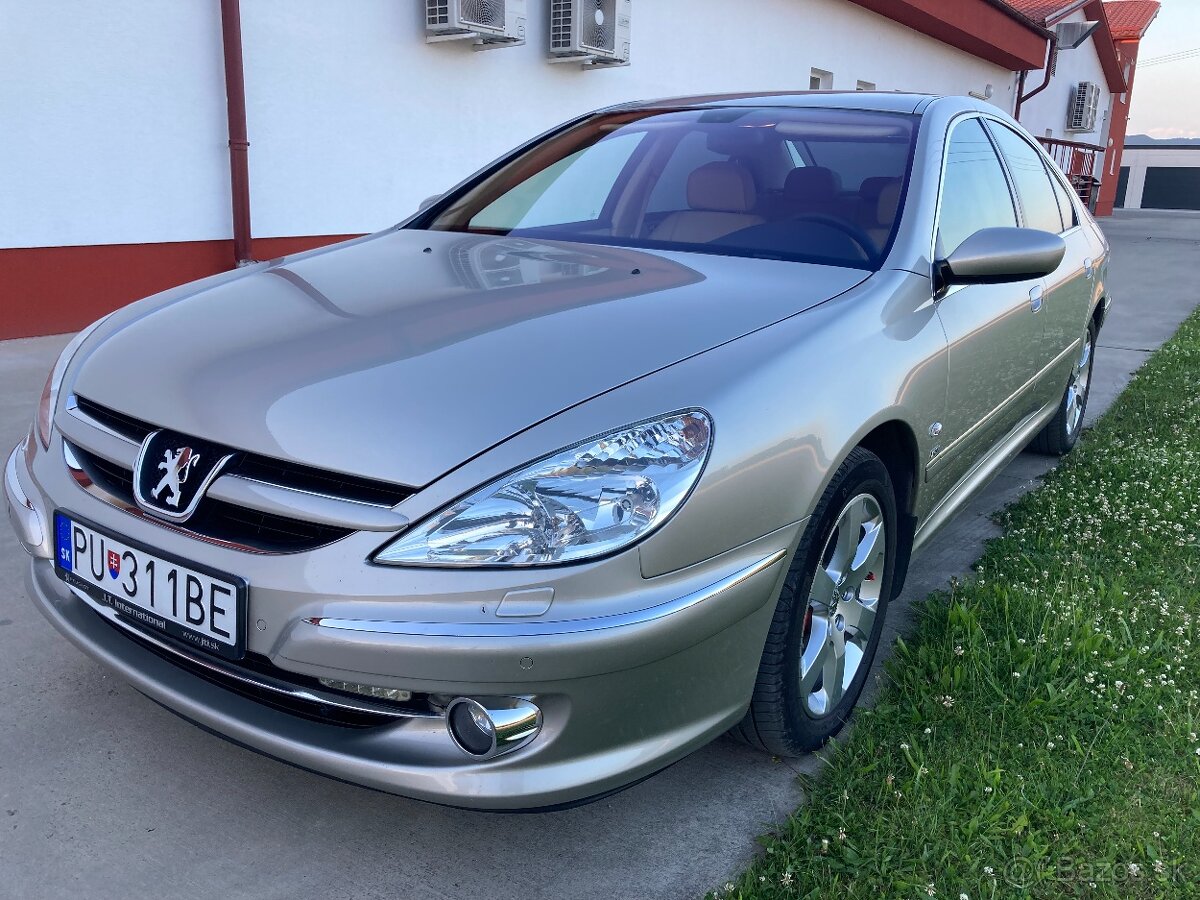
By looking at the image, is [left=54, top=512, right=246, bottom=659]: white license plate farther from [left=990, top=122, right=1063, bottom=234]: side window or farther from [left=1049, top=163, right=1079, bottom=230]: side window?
[left=1049, top=163, right=1079, bottom=230]: side window

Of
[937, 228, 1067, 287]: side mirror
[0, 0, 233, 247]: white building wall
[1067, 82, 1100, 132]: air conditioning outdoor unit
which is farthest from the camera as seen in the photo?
[1067, 82, 1100, 132]: air conditioning outdoor unit

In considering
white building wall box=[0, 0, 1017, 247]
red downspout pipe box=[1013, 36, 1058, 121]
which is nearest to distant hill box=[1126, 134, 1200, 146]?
red downspout pipe box=[1013, 36, 1058, 121]

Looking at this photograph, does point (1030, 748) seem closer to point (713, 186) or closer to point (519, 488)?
point (519, 488)

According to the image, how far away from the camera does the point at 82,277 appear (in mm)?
5398

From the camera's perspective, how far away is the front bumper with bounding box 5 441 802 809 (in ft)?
4.88

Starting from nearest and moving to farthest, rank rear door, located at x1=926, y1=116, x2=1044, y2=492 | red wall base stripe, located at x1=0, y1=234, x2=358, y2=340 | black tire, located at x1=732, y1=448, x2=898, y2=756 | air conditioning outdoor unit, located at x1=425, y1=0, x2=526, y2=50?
black tire, located at x1=732, y1=448, x2=898, y2=756 → rear door, located at x1=926, y1=116, x2=1044, y2=492 → red wall base stripe, located at x1=0, y1=234, x2=358, y2=340 → air conditioning outdoor unit, located at x1=425, y1=0, x2=526, y2=50

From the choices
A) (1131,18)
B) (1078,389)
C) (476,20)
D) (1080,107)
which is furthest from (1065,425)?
(1131,18)

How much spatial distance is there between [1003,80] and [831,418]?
64.0 ft

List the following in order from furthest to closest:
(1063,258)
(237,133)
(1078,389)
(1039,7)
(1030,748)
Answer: (1039,7) < (237,133) < (1078,389) < (1063,258) < (1030,748)

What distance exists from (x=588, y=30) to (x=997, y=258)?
5973 millimetres

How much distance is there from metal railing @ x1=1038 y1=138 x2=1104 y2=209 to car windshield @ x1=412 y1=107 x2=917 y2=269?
1968 cm

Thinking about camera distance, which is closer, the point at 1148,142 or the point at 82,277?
the point at 82,277

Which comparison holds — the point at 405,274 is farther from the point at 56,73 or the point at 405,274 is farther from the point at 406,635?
the point at 56,73

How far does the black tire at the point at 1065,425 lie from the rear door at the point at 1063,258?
189 millimetres
